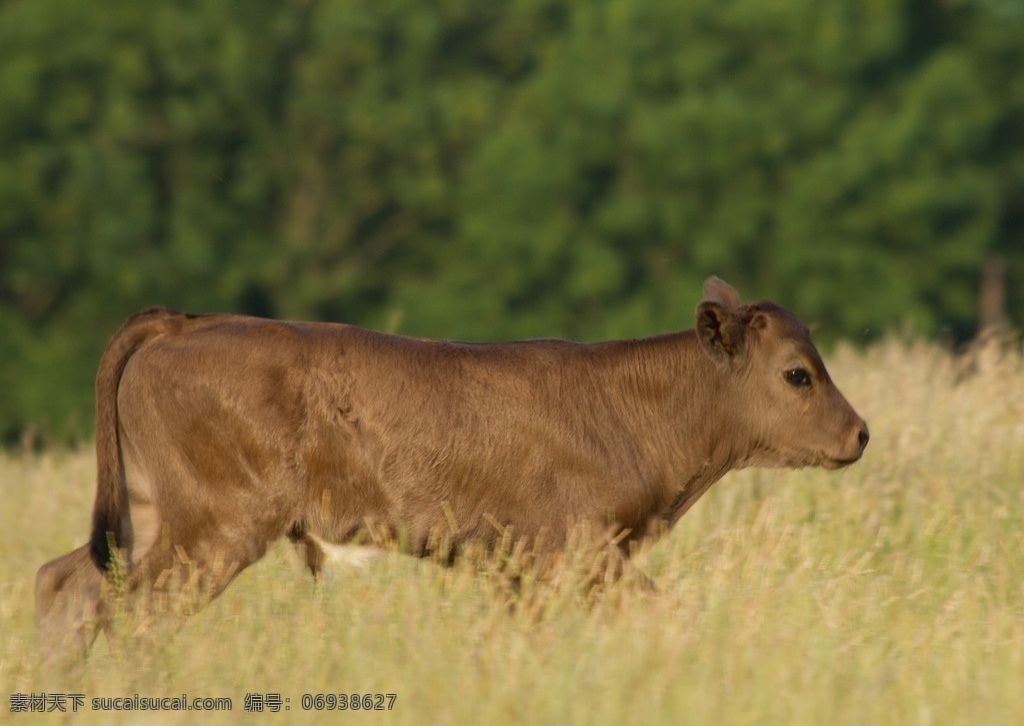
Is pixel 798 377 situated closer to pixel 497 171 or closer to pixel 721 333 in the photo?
pixel 721 333

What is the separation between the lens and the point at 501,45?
1219 inches

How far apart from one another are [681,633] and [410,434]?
139cm

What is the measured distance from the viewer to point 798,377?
6777mm

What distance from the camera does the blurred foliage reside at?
25781mm

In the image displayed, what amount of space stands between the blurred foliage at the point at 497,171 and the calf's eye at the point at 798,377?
57.4 feet

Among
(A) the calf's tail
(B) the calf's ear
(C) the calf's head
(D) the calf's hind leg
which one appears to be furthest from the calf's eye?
(D) the calf's hind leg

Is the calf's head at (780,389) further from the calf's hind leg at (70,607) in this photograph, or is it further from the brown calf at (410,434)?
the calf's hind leg at (70,607)

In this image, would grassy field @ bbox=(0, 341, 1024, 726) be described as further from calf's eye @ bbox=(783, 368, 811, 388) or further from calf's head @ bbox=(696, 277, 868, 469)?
calf's eye @ bbox=(783, 368, 811, 388)

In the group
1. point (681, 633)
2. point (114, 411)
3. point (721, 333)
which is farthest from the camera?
point (721, 333)

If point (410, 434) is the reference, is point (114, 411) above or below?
above

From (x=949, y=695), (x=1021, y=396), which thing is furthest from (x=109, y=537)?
(x=1021, y=396)

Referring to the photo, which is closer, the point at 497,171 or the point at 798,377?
the point at 798,377

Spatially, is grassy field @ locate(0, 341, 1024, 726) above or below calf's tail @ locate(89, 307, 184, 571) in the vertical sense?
below

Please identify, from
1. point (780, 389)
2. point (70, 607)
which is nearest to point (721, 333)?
point (780, 389)
